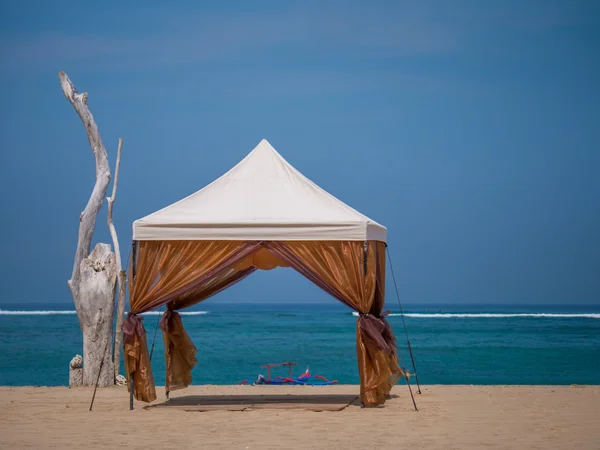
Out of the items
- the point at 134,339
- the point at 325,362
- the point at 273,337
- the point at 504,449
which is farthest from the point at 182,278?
the point at 273,337

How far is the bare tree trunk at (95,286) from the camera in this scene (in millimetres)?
10992

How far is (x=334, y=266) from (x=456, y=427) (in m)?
1.90

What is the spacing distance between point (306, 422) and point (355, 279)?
1.44 m

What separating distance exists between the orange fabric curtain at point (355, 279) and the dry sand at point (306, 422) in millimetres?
378

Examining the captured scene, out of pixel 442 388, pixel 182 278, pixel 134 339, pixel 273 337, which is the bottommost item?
pixel 273 337

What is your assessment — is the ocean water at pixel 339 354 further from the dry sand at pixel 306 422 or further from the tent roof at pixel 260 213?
the tent roof at pixel 260 213

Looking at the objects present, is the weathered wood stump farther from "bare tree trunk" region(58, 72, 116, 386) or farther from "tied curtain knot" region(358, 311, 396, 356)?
"tied curtain knot" region(358, 311, 396, 356)

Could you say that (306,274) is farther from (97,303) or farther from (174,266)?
(97,303)

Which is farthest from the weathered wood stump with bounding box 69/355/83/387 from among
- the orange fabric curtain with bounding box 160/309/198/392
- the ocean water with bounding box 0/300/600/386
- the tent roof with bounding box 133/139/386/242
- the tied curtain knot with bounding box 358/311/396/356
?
the tied curtain knot with bounding box 358/311/396/356

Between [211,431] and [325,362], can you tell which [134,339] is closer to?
[211,431]

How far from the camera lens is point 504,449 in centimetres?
628

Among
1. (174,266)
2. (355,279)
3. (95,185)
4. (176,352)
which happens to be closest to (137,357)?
(174,266)

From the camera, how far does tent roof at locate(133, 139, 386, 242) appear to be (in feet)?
27.5

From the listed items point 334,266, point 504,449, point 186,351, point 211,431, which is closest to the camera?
point 504,449
